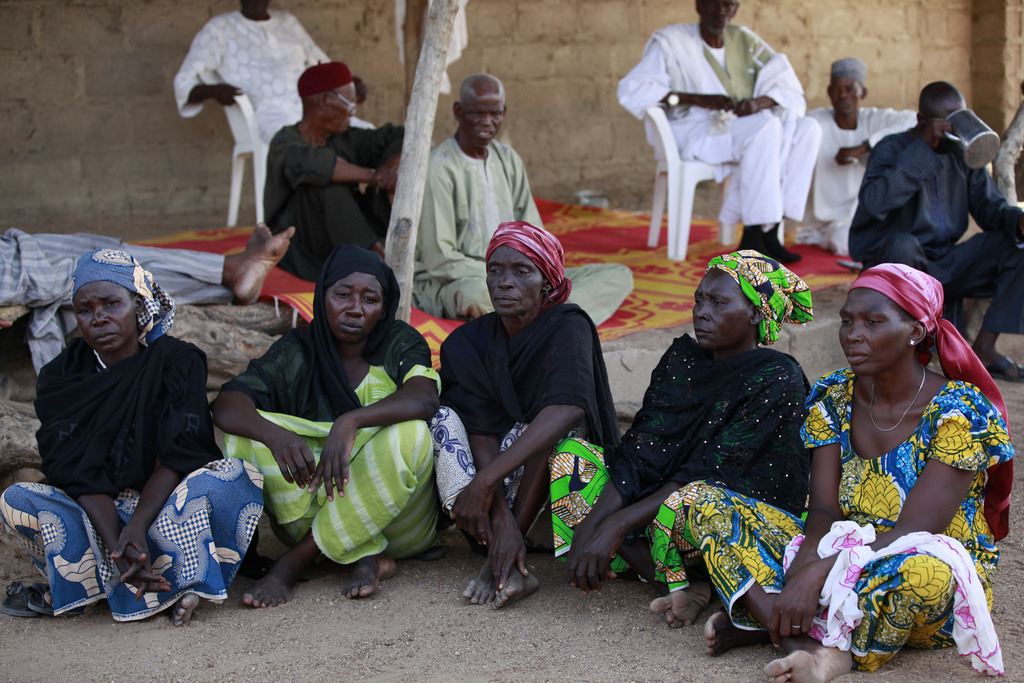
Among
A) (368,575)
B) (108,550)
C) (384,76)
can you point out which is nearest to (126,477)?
(108,550)

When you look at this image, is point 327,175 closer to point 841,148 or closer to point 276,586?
point 276,586

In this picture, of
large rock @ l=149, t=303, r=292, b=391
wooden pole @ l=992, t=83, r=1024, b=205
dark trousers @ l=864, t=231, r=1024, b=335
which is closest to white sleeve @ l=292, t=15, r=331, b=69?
large rock @ l=149, t=303, r=292, b=391

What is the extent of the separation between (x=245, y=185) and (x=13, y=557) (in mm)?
5011

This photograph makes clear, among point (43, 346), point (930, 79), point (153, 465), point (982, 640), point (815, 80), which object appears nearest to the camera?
point (982, 640)

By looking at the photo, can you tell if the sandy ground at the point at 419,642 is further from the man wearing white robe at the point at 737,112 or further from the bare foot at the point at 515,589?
the man wearing white robe at the point at 737,112

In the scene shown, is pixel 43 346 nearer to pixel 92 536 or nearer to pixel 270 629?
pixel 92 536

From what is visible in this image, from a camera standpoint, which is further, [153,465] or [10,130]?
[10,130]

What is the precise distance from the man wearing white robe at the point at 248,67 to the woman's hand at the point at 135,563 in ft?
14.2

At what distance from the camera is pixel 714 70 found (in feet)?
21.6

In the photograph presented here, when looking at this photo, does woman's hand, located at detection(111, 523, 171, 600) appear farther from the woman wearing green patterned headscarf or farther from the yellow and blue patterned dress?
the woman wearing green patterned headscarf

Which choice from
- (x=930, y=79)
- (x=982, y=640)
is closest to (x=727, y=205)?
(x=982, y=640)

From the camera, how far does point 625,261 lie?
20.8 feet

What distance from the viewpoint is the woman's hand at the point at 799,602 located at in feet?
7.99

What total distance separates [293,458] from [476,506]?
568 mm
